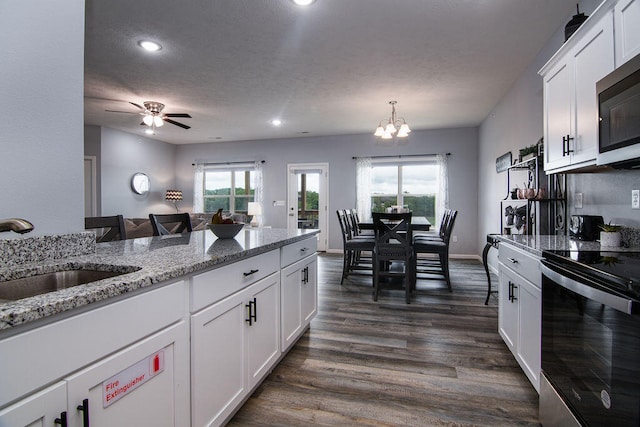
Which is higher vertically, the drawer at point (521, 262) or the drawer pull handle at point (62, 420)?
the drawer at point (521, 262)

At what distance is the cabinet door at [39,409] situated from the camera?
68cm

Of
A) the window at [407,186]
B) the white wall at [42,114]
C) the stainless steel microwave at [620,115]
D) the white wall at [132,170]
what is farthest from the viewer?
the window at [407,186]

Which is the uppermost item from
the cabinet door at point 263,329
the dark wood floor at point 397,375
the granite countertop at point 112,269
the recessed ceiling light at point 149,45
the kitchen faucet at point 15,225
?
the recessed ceiling light at point 149,45

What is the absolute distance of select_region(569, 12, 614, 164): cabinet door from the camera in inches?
63.9

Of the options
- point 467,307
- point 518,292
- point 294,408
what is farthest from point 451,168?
point 294,408

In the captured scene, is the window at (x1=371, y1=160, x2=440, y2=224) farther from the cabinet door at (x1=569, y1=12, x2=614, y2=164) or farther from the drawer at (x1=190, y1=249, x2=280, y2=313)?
the drawer at (x1=190, y1=249, x2=280, y2=313)

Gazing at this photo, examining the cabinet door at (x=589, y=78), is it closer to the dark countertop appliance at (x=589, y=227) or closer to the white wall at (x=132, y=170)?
the dark countertop appliance at (x=589, y=227)

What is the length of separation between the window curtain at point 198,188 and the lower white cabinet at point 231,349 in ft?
21.6

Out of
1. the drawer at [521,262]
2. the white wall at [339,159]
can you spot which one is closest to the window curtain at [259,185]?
the white wall at [339,159]

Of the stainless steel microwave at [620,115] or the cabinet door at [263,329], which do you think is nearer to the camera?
the stainless steel microwave at [620,115]

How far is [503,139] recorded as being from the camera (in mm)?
4617

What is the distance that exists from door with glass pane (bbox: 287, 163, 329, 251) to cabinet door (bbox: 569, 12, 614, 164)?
5.63 m

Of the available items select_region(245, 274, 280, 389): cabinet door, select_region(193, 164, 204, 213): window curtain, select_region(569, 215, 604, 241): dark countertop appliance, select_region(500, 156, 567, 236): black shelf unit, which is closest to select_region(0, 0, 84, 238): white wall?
select_region(245, 274, 280, 389): cabinet door

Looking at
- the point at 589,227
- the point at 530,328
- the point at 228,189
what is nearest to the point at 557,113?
the point at 589,227
